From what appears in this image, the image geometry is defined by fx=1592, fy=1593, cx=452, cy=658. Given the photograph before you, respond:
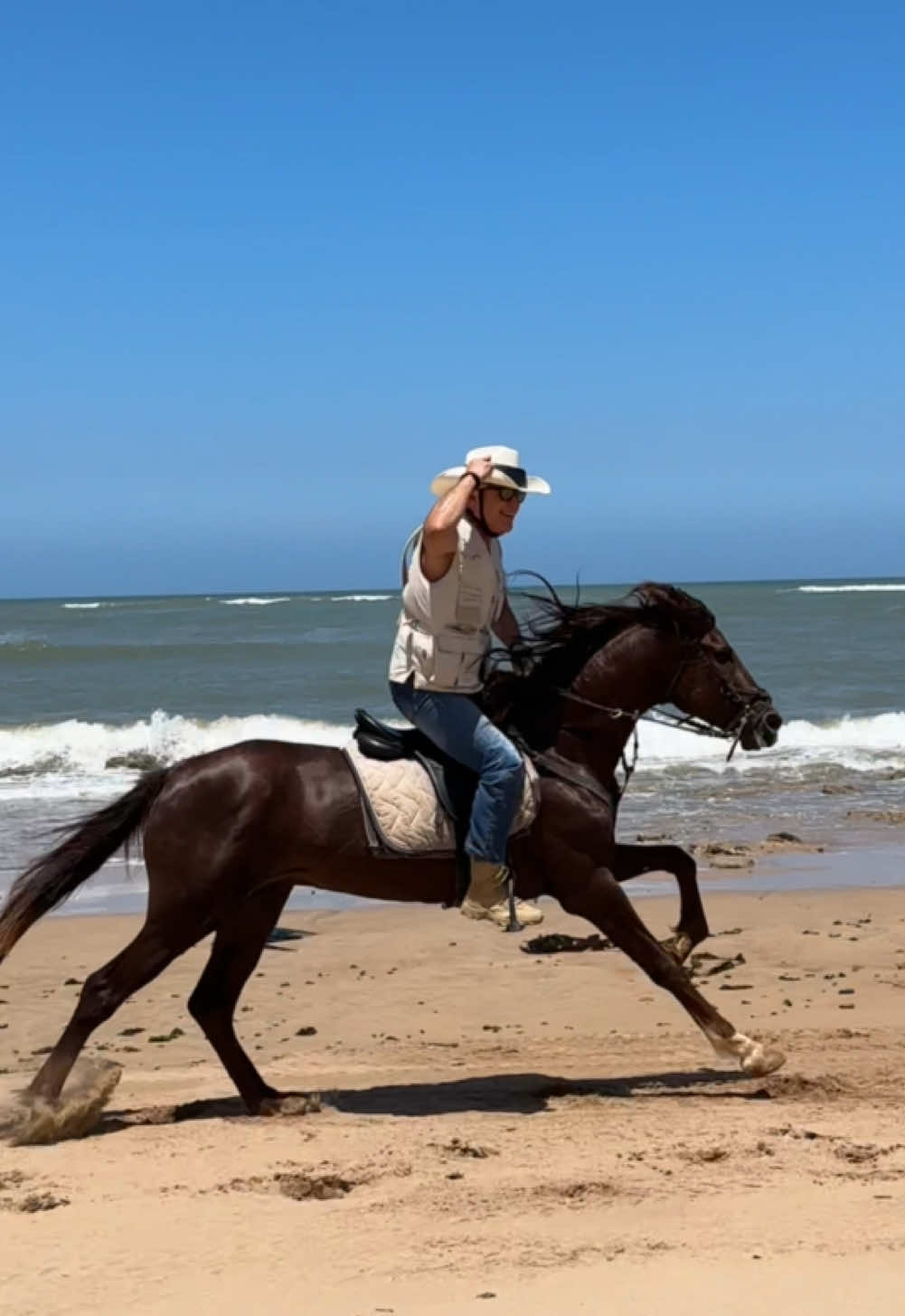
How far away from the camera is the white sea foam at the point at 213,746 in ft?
66.9

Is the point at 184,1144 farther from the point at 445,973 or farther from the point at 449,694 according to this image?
the point at 445,973

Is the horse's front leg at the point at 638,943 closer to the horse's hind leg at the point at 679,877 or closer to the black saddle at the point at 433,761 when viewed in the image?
the horse's hind leg at the point at 679,877

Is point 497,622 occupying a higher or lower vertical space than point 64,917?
higher

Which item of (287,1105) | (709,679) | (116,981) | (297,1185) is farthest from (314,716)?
(297,1185)

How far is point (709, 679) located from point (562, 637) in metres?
0.68

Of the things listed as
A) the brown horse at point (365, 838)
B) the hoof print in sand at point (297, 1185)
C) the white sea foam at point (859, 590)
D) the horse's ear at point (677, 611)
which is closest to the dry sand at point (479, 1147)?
the hoof print in sand at point (297, 1185)

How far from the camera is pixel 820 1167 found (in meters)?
5.35

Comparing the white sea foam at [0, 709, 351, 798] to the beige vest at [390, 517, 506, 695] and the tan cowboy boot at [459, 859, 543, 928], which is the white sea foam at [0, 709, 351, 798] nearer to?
the tan cowboy boot at [459, 859, 543, 928]

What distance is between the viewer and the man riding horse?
638 cm

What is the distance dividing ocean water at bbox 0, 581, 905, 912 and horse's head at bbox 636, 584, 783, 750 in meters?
0.54

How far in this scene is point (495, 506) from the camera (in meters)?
6.41

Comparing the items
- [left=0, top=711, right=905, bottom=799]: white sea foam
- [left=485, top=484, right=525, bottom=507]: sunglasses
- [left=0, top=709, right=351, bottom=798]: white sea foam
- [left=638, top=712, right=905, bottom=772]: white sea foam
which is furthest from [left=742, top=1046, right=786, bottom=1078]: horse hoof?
[left=0, top=709, right=351, bottom=798]: white sea foam

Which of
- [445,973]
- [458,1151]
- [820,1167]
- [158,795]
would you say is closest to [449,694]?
[158,795]

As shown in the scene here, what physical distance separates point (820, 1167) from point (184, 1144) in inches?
93.2
